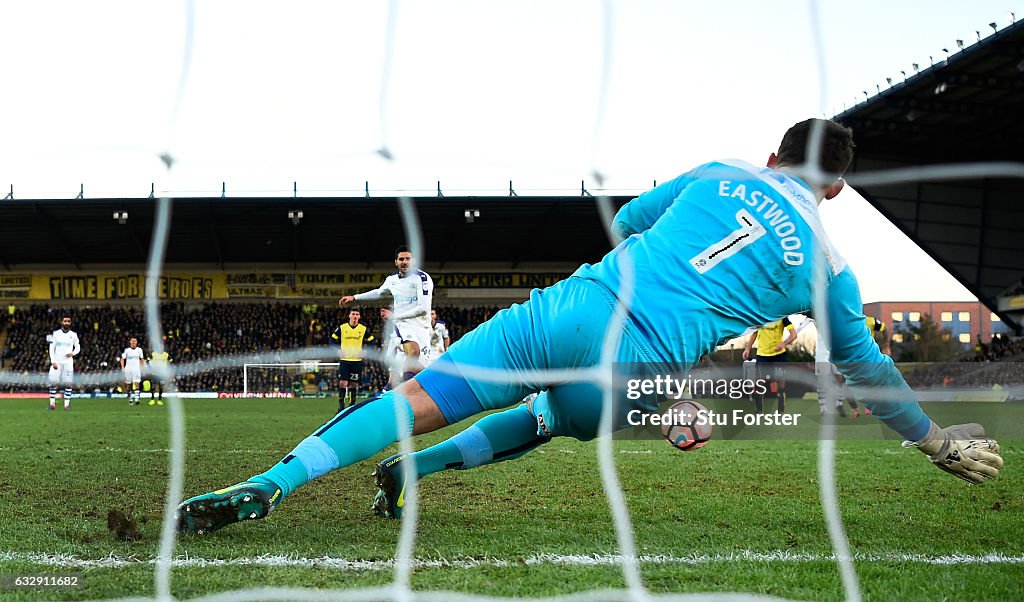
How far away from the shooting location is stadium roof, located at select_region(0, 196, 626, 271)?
19.7 metres

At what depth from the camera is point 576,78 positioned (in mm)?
3086

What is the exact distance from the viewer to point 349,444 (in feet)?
7.12

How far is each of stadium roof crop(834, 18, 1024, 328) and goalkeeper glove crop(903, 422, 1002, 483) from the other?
1677cm

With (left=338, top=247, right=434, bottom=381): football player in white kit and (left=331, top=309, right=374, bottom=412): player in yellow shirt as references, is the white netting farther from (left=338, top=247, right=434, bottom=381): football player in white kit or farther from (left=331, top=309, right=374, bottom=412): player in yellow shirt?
(left=331, top=309, right=374, bottom=412): player in yellow shirt

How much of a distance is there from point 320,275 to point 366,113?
20.3m

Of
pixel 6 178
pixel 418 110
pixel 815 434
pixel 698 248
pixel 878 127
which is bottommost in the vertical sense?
pixel 815 434

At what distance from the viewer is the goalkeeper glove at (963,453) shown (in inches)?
92.6

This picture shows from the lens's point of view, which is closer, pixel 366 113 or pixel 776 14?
pixel 776 14

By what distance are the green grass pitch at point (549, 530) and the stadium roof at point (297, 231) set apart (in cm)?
1485

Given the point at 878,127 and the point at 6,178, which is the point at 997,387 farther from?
the point at 6,178

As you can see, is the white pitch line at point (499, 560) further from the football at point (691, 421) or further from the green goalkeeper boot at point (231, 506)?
the football at point (691, 421)

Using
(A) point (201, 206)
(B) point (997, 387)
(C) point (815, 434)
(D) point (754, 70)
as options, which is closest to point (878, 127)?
(B) point (997, 387)

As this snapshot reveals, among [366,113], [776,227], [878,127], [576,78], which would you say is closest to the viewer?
[776,227]

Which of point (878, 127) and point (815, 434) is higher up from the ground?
point (878, 127)
